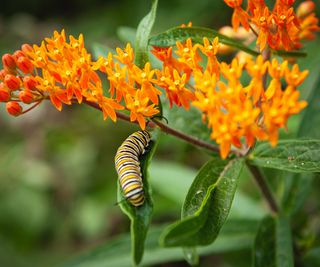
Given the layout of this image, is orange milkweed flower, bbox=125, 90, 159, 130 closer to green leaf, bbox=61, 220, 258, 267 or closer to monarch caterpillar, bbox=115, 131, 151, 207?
monarch caterpillar, bbox=115, 131, 151, 207

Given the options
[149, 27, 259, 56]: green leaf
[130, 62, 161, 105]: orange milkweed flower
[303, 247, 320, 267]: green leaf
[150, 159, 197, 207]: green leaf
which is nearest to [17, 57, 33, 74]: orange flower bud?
[130, 62, 161, 105]: orange milkweed flower

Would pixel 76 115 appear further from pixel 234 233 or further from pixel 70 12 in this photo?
pixel 234 233

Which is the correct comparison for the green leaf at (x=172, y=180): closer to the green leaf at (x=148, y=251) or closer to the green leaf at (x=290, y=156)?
the green leaf at (x=148, y=251)

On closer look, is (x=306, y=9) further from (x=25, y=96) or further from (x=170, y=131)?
(x=25, y=96)

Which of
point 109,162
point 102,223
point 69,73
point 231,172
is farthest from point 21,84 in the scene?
point 109,162

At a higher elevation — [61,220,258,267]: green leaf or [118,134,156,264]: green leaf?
[118,134,156,264]: green leaf

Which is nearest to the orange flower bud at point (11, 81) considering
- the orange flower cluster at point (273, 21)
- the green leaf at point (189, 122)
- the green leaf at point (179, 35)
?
the green leaf at point (179, 35)
